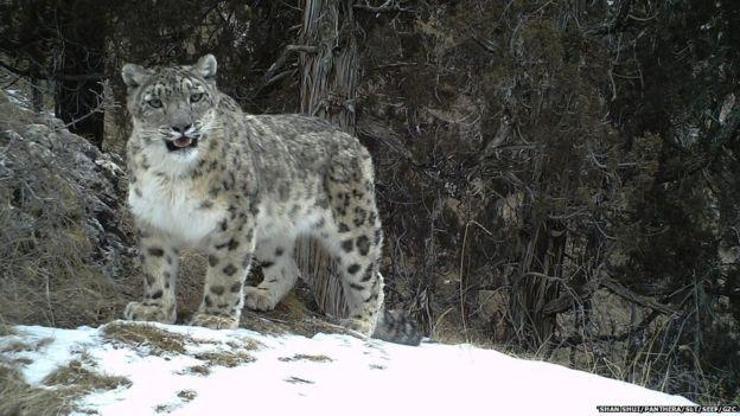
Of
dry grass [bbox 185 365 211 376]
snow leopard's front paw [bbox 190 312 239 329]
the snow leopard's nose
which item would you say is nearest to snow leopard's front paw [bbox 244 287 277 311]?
snow leopard's front paw [bbox 190 312 239 329]

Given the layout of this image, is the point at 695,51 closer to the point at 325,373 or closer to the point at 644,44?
the point at 644,44

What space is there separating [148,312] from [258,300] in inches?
62.0

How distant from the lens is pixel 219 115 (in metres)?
6.59

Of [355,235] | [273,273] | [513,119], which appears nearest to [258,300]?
[273,273]

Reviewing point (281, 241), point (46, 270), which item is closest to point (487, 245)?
point (281, 241)

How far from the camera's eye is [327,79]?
953cm

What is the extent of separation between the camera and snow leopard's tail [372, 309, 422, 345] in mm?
7316

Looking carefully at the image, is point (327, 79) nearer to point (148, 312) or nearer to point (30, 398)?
point (148, 312)

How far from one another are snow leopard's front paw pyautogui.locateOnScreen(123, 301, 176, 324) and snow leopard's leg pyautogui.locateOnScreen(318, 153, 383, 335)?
67.6 inches

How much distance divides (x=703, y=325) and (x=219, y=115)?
21.9 feet

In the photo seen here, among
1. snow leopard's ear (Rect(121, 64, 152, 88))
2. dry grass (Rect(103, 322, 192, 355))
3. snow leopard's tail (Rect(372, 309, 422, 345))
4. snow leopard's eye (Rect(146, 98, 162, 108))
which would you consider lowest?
snow leopard's tail (Rect(372, 309, 422, 345))

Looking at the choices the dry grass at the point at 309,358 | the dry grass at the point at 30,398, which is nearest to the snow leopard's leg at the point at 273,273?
the dry grass at the point at 309,358

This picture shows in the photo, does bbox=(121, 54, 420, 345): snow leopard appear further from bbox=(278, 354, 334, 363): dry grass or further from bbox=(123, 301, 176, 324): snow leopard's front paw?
bbox=(278, 354, 334, 363): dry grass

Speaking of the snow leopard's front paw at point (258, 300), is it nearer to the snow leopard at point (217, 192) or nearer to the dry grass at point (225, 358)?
the snow leopard at point (217, 192)
